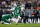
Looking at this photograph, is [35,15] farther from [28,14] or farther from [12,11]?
[12,11]

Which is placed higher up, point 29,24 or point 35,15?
point 35,15

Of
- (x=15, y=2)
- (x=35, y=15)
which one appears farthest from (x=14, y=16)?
(x=35, y=15)

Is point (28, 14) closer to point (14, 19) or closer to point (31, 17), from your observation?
point (31, 17)

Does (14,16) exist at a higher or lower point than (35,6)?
lower

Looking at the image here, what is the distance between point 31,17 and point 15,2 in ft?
1.85

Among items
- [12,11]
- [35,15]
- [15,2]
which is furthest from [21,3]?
[35,15]

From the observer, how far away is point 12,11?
7.95 ft

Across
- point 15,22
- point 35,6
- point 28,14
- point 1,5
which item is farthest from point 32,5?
point 1,5

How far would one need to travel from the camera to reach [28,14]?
2410 millimetres

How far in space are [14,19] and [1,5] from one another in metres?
0.50

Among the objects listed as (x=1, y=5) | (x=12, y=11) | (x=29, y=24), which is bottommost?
(x=29, y=24)

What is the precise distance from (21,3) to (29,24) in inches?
22.5

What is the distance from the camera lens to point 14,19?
2.42 m

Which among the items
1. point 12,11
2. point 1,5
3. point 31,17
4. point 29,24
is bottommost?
point 29,24
